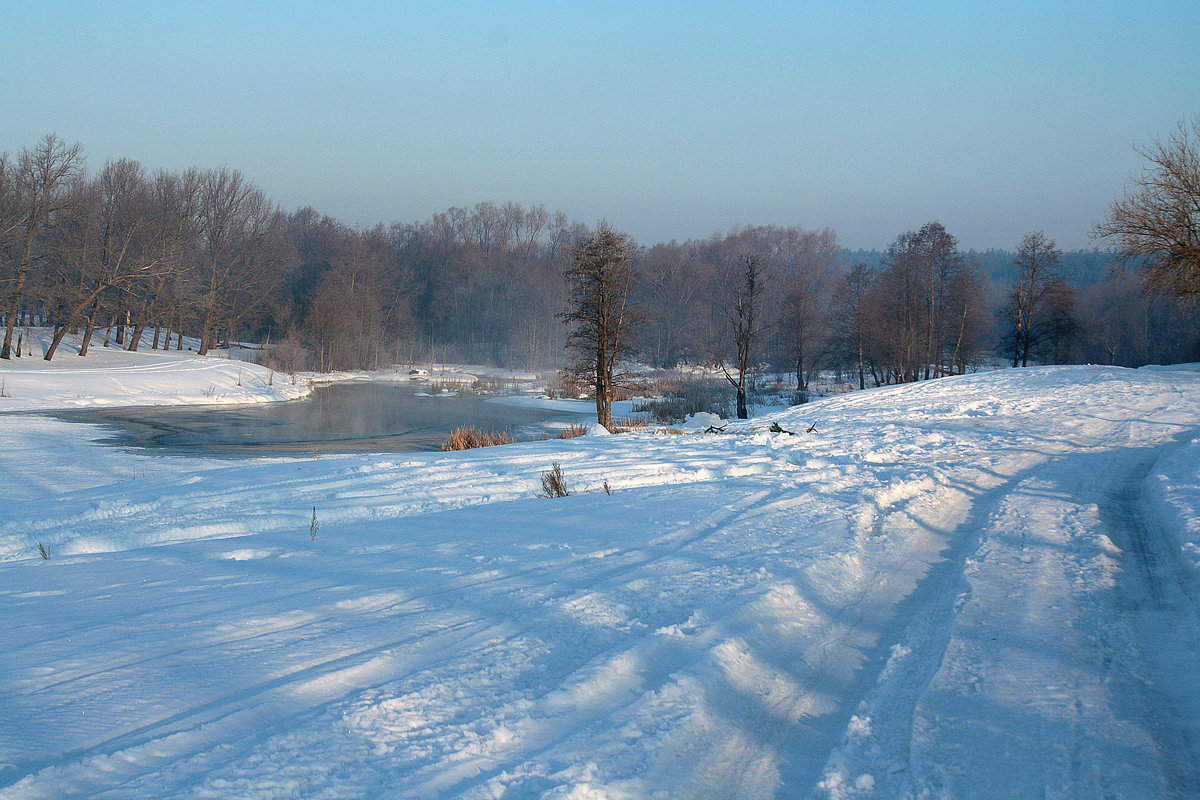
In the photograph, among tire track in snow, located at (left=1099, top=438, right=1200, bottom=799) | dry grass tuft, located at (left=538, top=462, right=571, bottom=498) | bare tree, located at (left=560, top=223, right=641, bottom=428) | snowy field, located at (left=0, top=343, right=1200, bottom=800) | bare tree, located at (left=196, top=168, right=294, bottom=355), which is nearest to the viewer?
snowy field, located at (left=0, top=343, right=1200, bottom=800)

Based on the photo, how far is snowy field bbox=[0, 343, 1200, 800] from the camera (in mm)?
2949

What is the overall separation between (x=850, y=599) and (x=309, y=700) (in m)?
3.93

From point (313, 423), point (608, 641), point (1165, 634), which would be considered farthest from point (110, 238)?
point (1165, 634)

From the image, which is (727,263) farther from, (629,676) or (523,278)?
(629,676)

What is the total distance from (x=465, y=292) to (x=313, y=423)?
163ft

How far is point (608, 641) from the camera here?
418cm

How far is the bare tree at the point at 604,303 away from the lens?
2441cm

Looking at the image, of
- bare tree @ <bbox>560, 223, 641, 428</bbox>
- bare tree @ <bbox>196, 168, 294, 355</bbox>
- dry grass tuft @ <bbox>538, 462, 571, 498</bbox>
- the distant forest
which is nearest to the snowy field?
dry grass tuft @ <bbox>538, 462, 571, 498</bbox>

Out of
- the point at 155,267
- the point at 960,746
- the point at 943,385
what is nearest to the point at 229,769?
the point at 960,746

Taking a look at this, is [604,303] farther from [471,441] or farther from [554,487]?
[554,487]

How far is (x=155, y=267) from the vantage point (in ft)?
145

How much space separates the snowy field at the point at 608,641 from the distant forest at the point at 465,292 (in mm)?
21778

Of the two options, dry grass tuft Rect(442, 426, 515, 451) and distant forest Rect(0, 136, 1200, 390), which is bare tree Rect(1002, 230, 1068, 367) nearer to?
distant forest Rect(0, 136, 1200, 390)

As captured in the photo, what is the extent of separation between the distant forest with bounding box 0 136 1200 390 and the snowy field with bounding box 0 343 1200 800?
2178cm
